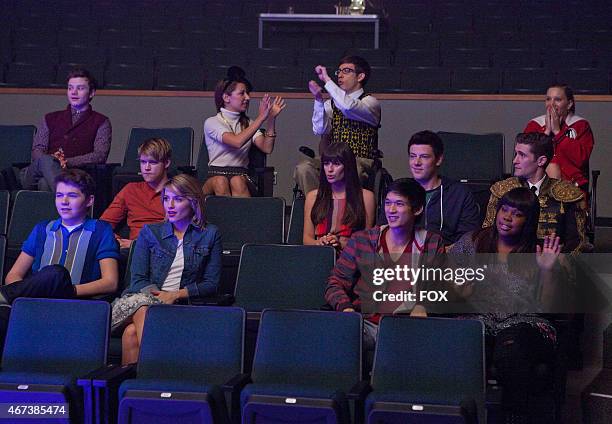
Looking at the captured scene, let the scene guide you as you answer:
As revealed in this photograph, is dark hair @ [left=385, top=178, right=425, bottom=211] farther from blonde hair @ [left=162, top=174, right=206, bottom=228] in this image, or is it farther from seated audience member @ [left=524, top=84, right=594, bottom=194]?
seated audience member @ [left=524, top=84, right=594, bottom=194]

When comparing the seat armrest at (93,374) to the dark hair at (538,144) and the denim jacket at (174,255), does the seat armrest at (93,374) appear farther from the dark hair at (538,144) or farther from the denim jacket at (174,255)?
the dark hair at (538,144)

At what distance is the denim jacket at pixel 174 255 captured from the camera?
12.2 feet

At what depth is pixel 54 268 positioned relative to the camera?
3.48 m

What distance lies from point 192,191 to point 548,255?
1.36m

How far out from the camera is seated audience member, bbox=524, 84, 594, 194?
4.76 metres

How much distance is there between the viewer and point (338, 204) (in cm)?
401

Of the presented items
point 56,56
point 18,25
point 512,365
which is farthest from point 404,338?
point 18,25

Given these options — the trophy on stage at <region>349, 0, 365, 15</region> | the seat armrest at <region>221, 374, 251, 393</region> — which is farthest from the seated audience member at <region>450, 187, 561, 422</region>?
the trophy on stage at <region>349, 0, 365, 15</region>

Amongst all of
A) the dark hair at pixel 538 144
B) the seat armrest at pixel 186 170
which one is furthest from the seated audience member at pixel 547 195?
the seat armrest at pixel 186 170

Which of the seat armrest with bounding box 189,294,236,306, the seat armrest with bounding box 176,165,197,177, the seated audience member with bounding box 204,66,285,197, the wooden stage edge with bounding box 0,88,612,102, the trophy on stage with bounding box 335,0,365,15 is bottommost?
the seat armrest with bounding box 189,294,236,306

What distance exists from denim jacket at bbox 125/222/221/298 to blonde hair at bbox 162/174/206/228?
0.13 ft

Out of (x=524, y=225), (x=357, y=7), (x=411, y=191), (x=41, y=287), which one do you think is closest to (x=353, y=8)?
(x=357, y=7)

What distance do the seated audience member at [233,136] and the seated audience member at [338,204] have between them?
0.81m

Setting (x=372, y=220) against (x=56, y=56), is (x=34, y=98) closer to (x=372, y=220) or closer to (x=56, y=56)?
(x=56, y=56)
